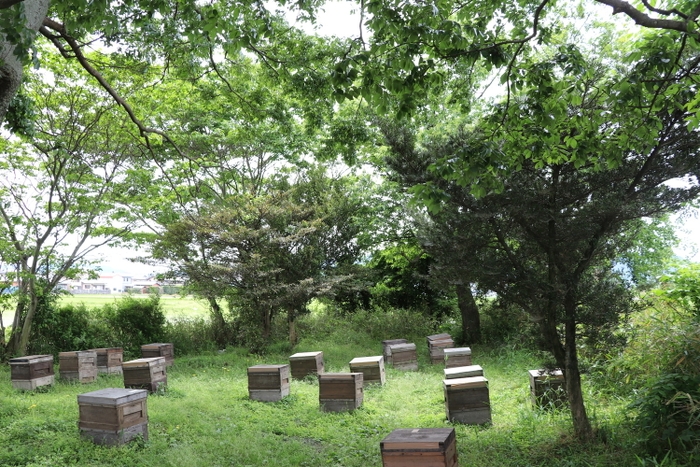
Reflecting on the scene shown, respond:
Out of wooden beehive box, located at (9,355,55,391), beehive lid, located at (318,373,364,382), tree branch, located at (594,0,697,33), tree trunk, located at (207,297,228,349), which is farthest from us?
tree trunk, located at (207,297,228,349)

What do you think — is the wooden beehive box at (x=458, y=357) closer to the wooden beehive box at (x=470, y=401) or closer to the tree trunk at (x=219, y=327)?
the wooden beehive box at (x=470, y=401)

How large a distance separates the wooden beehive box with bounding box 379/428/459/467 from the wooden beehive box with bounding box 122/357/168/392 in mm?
5646

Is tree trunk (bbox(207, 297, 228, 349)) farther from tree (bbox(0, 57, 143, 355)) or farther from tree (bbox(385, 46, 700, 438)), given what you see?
tree (bbox(385, 46, 700, 438))

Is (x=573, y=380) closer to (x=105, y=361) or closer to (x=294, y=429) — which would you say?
(x=294, y=429)

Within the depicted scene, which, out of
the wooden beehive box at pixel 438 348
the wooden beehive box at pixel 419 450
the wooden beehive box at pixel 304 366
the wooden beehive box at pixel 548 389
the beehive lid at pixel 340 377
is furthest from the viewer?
the wooden beehive box at pixel 438 348

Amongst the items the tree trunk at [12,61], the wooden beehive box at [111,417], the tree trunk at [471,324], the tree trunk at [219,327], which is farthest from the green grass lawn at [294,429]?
the tree trunk at [219,327]

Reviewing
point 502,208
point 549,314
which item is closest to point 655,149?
point 502,208

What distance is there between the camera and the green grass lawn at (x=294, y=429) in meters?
5.08

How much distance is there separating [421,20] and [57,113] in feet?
32.8

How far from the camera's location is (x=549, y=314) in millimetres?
5293

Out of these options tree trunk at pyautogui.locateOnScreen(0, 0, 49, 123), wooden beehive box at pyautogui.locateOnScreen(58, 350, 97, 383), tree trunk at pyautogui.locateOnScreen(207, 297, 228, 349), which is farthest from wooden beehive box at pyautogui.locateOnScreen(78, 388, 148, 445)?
tree trunk at pyautogui.locateOnScreen(207, 297, 228, 349)

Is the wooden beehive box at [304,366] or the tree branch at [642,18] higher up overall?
the tree branch at [642,18]

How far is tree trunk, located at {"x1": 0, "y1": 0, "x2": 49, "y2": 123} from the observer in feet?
10.0

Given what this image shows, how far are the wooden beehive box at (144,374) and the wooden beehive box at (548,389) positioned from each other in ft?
19.6
